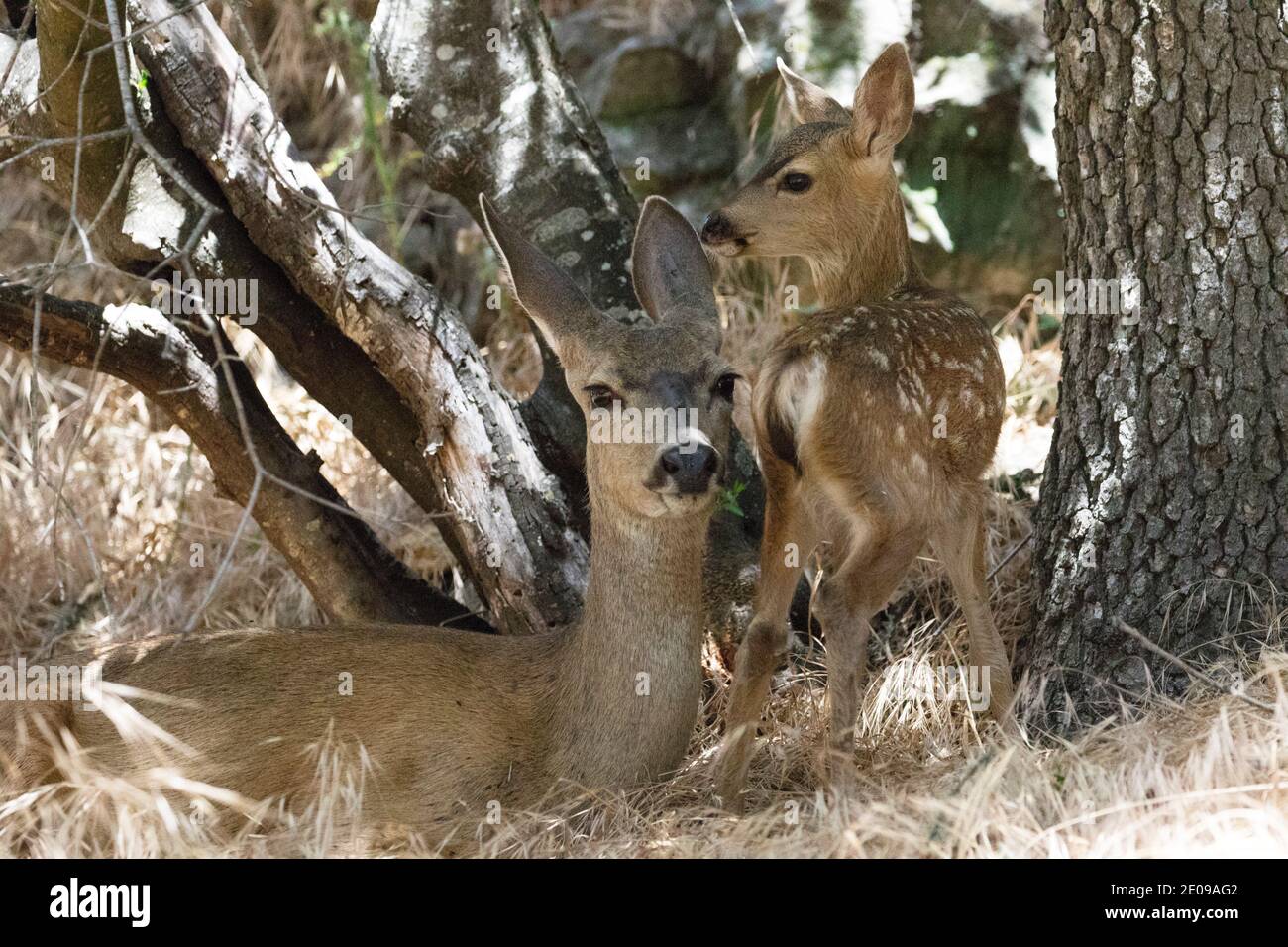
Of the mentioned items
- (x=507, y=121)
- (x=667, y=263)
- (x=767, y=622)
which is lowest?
(x=767, y=622)

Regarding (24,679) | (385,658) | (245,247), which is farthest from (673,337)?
(24,679)

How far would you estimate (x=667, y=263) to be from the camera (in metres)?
4.74

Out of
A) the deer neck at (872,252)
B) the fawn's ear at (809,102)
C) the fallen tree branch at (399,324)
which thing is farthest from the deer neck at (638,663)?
the fawn's ear at (809,102)

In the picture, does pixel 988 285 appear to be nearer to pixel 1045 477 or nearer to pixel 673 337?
pixel 1045 477

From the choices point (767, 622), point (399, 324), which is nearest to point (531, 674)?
point (767, 622)

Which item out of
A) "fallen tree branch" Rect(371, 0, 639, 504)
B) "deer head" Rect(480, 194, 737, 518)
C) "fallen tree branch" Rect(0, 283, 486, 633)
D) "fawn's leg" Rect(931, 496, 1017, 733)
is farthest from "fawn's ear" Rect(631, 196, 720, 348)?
"fallen tree branch" Rect(0, 283, 486, 633)

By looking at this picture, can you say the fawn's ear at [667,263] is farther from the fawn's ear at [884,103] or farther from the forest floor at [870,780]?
the forest floor at [870,780]

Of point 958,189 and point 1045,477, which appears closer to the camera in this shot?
point 1045,477

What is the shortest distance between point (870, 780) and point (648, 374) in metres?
1.29

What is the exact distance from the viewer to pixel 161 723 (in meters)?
4.39

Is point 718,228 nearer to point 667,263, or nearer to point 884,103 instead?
point 667,263

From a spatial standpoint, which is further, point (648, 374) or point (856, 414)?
point (648, 374)

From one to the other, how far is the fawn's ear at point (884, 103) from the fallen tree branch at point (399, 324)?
147 centimetres

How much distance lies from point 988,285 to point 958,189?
1.80 feet
